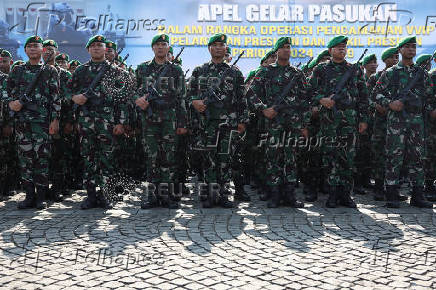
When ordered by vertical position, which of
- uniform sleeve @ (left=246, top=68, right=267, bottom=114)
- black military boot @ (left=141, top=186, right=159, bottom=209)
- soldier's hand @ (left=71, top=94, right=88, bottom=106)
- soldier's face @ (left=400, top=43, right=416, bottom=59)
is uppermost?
soldier's face @ (left=400, top=43, right=416, bottom=59)

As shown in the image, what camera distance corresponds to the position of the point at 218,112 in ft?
21.8

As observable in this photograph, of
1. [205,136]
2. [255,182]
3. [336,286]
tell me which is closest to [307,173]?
[255,182]

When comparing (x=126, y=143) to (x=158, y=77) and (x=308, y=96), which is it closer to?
Result: (x=158, y=77)

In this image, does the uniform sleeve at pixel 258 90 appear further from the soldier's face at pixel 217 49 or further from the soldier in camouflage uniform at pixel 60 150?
the soldier in camouflage uniform at pixel 60 150

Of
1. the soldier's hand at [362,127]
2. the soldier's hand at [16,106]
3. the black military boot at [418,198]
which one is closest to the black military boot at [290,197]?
the soldier's hand at [362,127]

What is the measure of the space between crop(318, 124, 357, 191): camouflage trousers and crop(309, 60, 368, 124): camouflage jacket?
0.20 meters

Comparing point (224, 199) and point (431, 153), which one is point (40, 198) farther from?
point (431, 153)

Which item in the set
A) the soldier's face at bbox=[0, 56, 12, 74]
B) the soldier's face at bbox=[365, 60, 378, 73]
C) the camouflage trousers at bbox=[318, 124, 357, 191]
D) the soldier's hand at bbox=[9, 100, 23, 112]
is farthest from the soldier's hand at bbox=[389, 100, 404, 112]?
the soldier's face at bbox=[0, 56, 12, 74]

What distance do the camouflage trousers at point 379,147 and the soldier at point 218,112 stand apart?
2426mm

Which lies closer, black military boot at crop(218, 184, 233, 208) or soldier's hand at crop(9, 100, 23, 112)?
soldier's hand at crop(9, 100, 23, 112)

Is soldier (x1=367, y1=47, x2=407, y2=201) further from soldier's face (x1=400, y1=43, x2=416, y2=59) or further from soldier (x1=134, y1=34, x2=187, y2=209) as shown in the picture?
soldier (x1=134, y1=34, x2=187, y2=209)

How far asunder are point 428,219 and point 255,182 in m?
3.43

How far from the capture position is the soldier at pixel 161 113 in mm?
6535

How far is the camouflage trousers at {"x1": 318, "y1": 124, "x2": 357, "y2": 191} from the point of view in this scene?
6.69 m
